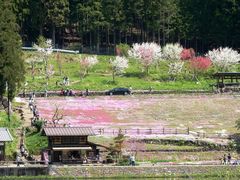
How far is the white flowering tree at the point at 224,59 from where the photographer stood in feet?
270

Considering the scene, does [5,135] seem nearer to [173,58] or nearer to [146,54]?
[146,54]

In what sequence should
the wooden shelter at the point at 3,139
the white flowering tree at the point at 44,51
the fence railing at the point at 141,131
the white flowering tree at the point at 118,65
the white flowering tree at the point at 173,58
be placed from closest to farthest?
the wooden shelter at the point at 3,139, the fence railing at the point at 141,131, the white flowering tree at the point at 118,65, the white flowering tree at the point at 173,58, the white flowering tree at the point at 44,51

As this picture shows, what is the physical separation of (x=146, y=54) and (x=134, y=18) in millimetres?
12292

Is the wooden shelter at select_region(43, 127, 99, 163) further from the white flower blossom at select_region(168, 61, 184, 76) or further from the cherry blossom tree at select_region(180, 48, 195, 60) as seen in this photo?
the cherry blossom tree at select_region(180, 48, 195, 60)

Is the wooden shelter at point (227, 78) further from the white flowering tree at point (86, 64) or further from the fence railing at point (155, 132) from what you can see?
the fence railing at point (155, 132)

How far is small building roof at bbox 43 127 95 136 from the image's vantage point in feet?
169

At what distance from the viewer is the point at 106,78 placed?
7844 cm

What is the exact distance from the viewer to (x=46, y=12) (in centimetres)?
8838

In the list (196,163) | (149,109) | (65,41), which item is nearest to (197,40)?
(65,41)

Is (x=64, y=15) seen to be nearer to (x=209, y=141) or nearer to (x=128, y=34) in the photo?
(x=128, y=34)

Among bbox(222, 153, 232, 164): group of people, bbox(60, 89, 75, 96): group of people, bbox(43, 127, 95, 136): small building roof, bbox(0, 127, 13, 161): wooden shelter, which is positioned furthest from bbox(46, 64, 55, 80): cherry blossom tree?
bbox(222, 153, 232, 164): group of people

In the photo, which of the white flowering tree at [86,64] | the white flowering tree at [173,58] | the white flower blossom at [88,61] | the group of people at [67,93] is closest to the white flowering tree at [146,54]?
the white flowering tree at [173,58]

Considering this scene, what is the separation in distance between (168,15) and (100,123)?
31.9 metres

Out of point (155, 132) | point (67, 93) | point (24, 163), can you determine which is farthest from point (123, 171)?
point (67, 93)
